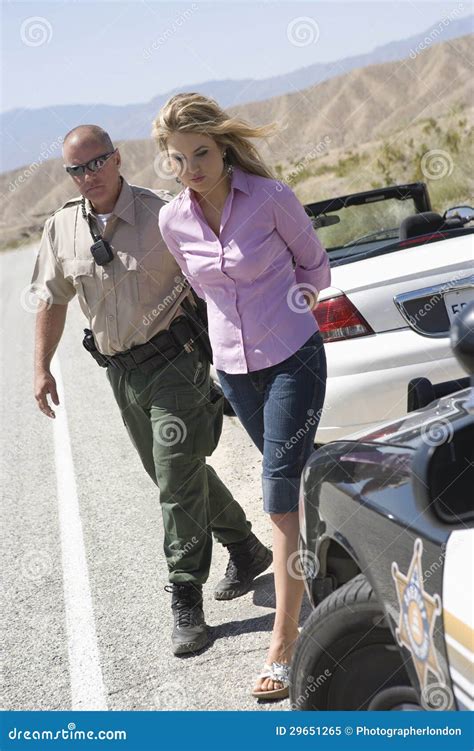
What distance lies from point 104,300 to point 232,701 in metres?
1.71

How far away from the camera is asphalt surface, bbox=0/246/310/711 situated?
3984 millimetres

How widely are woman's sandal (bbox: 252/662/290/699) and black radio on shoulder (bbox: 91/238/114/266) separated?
→ 5.74ft

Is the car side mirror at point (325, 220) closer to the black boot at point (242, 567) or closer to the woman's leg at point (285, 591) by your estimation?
the black boot at point (242, 567)

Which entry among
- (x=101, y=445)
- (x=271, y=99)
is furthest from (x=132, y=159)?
(x=101, y=445)

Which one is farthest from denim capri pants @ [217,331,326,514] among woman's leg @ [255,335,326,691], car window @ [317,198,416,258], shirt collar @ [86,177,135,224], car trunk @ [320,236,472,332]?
car window @ [317,198,416,258]

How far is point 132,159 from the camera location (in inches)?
5906

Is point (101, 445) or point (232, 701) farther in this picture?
point (101, 445)

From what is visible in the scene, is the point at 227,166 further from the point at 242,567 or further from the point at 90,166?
the point at 242,567

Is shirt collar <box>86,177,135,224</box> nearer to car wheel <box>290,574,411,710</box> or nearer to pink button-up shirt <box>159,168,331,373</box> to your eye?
pink button-up shirt <box>159,168,331,373</box>

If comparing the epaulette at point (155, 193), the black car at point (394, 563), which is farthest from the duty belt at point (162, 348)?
the black car at point (394, 563)

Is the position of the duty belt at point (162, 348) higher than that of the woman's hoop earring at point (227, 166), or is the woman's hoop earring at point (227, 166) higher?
the woman's hoop earring at point (227, 166)

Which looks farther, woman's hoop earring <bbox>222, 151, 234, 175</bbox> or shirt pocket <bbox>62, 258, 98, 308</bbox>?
shirt pocket <bbox>62, 258, 98, 308</bbox>

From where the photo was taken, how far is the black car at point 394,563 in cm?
214
